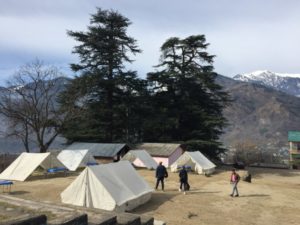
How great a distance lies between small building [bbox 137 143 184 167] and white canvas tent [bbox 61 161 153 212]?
71.3 ft

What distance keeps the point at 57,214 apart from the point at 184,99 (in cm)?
4063

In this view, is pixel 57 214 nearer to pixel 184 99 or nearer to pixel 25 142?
pixel 25 142

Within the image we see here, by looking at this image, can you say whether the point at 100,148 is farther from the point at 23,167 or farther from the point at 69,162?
the point at 23,167

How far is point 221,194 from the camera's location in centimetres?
2284

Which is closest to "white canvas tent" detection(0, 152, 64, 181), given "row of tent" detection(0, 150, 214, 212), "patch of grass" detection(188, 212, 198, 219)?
"row of tent" detection(0, 150, 214, 212)

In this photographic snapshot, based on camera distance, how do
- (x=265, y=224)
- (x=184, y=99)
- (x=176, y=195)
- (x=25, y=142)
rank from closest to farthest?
(x=265, y=224) < (x=176, y=195) < (x=25, y=142) < (x=184, y=99)

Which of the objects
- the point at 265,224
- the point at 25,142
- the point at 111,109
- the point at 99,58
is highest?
the point at 99,58

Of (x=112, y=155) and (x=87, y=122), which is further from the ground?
(x=87, y=122)

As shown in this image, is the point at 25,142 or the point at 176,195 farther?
the point at 25,142

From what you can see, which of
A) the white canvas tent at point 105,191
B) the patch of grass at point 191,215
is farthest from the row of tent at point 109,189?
the patch of grass at point 191,215

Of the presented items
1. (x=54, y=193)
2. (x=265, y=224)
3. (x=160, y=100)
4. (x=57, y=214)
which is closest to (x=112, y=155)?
(x=160, y=100)

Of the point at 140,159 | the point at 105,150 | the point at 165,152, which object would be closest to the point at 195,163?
the point at 140,159

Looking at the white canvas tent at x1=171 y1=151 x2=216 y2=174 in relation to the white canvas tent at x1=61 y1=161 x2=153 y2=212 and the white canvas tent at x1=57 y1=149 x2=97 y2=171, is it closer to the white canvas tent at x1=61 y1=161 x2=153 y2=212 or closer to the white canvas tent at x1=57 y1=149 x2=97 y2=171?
the white canvas tent at x1=57 y1=149 x2=97 y2=171

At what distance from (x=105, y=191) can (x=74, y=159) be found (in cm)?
1644
